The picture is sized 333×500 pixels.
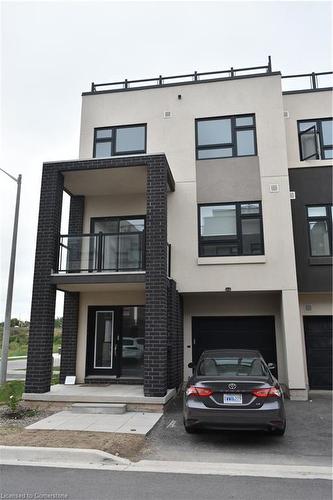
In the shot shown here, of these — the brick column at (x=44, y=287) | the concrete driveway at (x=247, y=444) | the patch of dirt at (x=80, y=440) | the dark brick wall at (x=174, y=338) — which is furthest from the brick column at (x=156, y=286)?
the brick column at (x=44, y=287)

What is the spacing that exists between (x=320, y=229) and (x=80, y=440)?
29.7 ft

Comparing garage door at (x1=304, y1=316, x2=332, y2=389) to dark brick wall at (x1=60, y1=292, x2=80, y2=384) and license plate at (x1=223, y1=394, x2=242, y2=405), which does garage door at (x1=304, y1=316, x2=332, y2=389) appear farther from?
dark brick wall at (x1=60, y1=292, x2=80, y2=384)

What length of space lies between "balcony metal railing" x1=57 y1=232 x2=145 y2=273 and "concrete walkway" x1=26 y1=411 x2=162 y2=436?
11.8 ft

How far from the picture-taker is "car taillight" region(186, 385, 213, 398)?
644cm

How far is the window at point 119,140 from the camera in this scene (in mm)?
12742

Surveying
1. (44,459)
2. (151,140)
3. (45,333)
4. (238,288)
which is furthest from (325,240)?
(44,459)

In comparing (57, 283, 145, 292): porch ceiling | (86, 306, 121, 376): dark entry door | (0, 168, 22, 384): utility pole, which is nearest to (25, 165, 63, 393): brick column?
(57, 283, 145, 292): porch ceiling

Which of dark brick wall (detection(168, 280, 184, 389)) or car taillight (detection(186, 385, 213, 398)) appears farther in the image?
dark brick wall (detection(168, 280, 184, 389))

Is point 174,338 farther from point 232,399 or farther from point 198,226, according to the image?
point 232,399

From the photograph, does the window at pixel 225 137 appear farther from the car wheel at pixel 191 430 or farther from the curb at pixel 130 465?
the curb at pixel 130 465

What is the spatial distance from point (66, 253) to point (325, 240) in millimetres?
7661

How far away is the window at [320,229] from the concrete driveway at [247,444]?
5107 mm

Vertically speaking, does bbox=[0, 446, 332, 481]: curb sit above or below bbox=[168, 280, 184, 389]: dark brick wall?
below

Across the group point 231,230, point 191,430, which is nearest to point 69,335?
point 231,230
